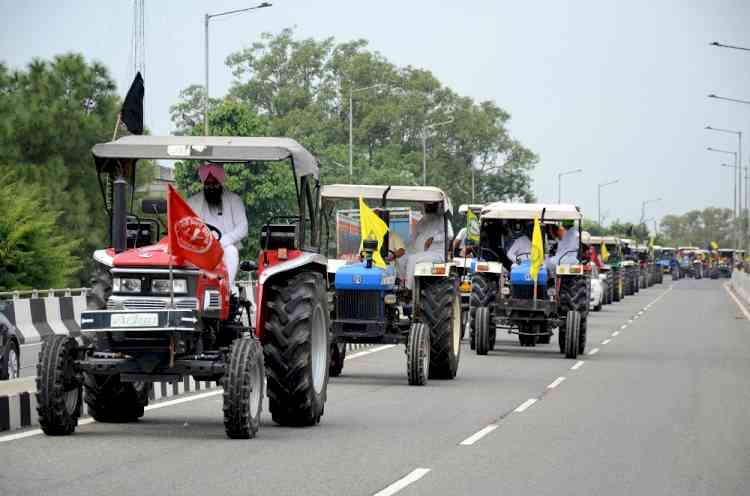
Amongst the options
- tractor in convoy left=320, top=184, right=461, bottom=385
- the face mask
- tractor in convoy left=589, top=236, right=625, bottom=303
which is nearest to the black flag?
tractor in convoy left=320, top=184, right=461, bottom=385

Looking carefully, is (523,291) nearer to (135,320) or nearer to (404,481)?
(135,320)

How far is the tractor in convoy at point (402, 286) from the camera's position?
22047 mm

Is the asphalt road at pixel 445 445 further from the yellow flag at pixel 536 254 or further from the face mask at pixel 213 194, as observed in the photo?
the yellow flag at pixel 536 254

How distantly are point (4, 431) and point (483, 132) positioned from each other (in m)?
123

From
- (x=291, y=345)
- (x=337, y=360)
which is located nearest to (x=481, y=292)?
(x=337, y=360)

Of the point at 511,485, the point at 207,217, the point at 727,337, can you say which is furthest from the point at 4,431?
the point at 727,337

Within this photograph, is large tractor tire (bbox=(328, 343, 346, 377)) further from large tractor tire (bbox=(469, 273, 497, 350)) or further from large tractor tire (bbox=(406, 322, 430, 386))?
large tractor tire (bbox=(469, 273, 497, 350))

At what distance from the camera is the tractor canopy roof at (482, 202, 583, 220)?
29547 mm

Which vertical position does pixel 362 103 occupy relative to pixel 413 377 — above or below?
above

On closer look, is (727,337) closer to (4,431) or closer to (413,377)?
(413,377)

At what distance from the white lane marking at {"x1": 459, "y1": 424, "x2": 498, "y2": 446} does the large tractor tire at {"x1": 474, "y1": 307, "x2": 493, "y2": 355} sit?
12.4 metres

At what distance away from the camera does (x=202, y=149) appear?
14.6m

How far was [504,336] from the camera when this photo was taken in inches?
1453

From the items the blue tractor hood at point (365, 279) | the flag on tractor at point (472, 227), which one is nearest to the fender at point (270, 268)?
the blue tractor hood at point (365, 279)
